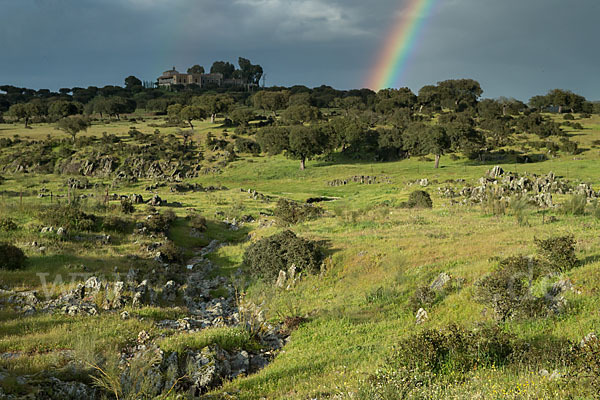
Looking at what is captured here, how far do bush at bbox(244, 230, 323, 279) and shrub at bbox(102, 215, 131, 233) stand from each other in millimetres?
12403

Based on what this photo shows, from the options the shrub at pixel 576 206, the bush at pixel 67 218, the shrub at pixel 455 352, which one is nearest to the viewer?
the shrub at pixel 455 352

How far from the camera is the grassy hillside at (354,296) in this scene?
30.0 feet

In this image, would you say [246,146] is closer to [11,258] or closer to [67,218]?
[67,218]

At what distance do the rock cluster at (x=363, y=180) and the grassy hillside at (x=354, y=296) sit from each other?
27815 mm

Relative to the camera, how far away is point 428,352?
9008 millimetres

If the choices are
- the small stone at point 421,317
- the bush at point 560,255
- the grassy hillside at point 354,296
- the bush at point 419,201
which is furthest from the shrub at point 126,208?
the bush at point 560,255

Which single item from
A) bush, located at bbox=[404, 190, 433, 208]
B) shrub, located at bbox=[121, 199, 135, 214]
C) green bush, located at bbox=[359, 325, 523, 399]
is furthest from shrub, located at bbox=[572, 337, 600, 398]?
shrub, located at bbox=[121, 199, 135, 214]

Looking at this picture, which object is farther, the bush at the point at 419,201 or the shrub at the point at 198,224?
the bush at the point at 419,201

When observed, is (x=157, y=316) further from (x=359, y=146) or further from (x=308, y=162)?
(x=359, y=146)

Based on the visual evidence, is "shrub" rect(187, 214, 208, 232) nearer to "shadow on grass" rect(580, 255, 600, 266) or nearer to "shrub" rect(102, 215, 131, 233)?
"shrub" rect(102, 215, 131, 233)

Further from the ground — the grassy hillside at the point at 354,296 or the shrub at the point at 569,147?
the shrub at the point at 569,147

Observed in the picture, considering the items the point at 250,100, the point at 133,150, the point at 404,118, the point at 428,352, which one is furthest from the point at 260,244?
the point at 250,100

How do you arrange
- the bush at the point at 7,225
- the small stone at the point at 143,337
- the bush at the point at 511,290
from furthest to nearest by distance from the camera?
the bush at the point at 7,225 → the small stone at the point at 143,337 → the bush at the point at 511,290

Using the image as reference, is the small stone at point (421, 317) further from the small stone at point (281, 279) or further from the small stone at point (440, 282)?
the small stone at point (281, 279)
